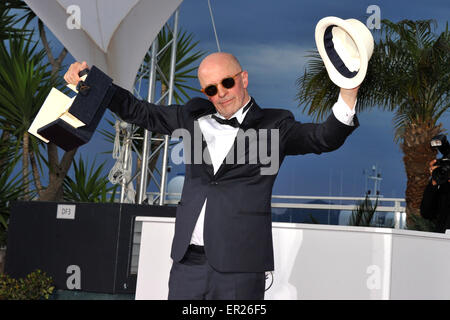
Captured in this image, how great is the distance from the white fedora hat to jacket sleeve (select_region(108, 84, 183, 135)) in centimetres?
65

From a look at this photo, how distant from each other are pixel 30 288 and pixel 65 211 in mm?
679

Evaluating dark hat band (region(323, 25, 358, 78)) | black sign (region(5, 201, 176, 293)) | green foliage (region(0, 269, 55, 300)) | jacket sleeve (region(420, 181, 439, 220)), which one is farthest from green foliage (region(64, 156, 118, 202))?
dark hat band (region(323, 25, 358, 78))

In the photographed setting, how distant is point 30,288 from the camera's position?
16.2 ft

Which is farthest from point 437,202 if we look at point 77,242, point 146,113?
point 146,113

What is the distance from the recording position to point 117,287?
482 cm

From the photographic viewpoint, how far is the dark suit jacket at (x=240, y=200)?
1882 mm

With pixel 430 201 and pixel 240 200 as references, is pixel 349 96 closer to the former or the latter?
pixel 240 200

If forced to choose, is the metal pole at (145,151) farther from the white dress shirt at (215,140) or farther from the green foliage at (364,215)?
the white dress shirt at (215,140)

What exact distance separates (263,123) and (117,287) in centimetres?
318

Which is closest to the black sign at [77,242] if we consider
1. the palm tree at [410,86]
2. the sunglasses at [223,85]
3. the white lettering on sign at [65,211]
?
the white lettering on sign at [65,211]

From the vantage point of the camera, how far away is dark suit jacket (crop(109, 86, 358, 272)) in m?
1.88

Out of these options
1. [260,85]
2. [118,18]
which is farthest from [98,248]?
[260,85]

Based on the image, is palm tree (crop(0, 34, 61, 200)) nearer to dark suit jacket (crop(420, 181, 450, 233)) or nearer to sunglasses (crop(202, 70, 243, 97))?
dark suit jacket (crop(420, 181, 450, 233))

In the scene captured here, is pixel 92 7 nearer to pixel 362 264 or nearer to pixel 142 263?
pixel 142 263
